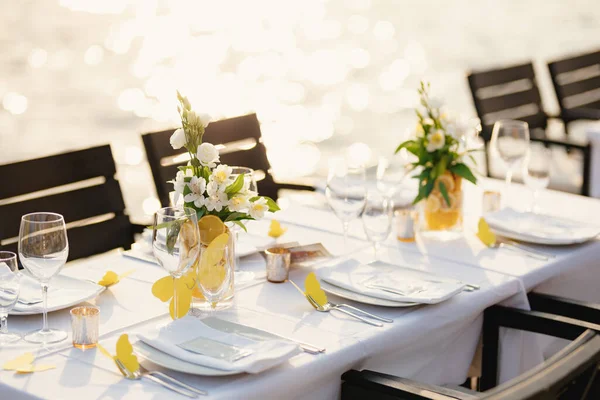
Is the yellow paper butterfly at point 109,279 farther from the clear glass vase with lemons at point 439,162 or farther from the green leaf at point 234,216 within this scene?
the clear glass vase with lemons at point 439,162

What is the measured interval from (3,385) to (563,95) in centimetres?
341

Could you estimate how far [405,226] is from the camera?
7.88 ft

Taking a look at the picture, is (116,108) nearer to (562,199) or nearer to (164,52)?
(164,52)

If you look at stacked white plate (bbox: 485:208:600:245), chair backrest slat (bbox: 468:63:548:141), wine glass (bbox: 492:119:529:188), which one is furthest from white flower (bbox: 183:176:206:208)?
chair backrest slat (bbox: 468:63:548:141)

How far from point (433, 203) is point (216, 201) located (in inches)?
31.2

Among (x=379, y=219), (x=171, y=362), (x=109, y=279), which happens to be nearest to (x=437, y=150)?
(x=379, y=219)

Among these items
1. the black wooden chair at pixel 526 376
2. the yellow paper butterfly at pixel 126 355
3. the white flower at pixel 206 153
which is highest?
the white flower at pixel 206 153

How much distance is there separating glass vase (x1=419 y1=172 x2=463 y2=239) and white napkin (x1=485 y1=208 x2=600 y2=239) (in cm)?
8

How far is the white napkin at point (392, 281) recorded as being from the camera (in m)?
1.91

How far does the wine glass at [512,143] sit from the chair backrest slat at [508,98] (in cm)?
113

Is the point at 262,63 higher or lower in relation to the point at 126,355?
higher

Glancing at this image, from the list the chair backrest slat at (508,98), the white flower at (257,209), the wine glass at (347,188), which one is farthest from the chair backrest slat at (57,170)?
the chair backrest slat at (508,98)

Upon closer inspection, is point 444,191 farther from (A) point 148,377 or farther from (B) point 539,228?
(A) point 148,377

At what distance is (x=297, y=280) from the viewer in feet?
6.82
